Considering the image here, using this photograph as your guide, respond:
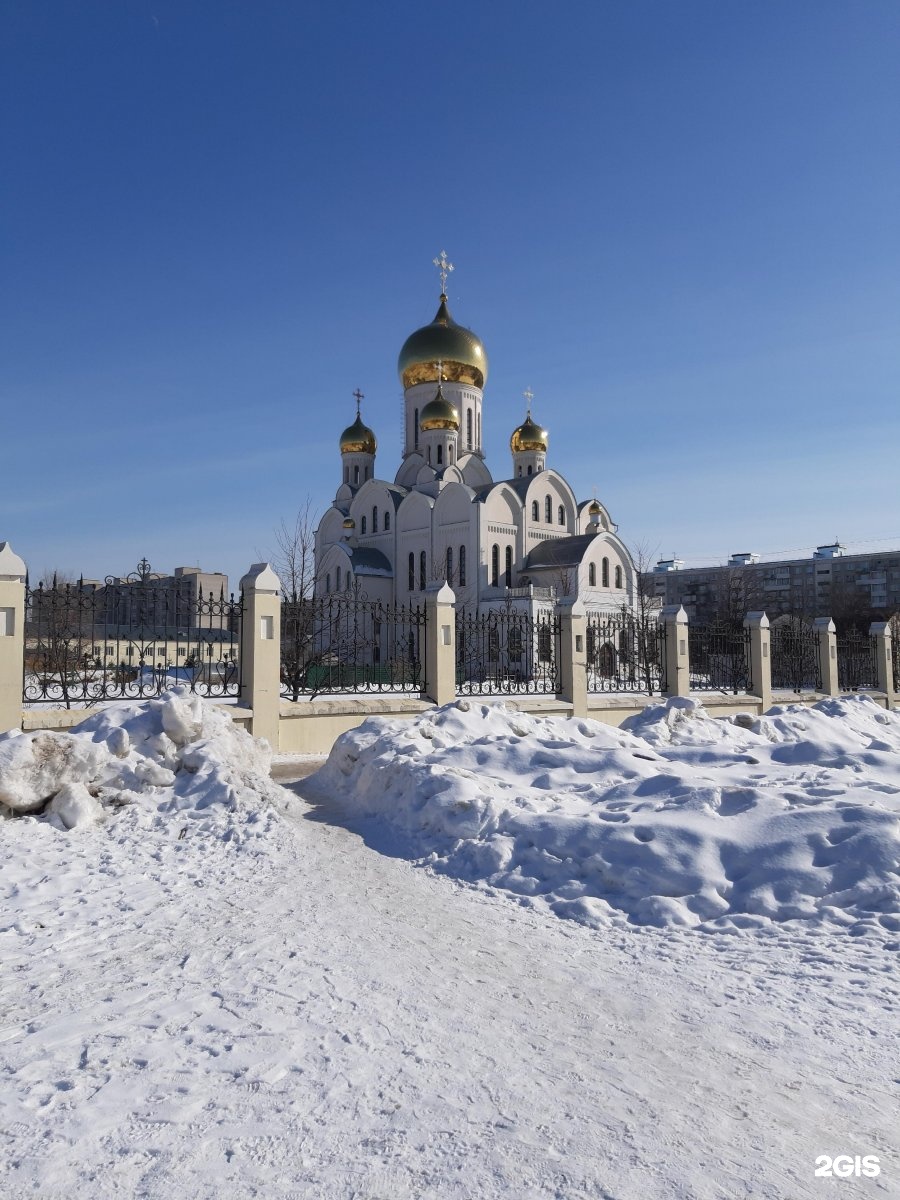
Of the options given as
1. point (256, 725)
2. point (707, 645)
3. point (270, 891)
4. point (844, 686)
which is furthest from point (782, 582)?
point (270, 891)

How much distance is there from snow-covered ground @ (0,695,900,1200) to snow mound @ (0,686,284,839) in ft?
0.09

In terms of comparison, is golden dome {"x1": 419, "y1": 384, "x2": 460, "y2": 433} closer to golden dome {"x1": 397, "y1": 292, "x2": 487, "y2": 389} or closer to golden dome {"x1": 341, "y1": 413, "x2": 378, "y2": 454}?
golden dome {"x1": 397, "y1": 292, "x2": 487, "y2": 389}

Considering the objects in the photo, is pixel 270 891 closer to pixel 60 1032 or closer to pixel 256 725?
pixel 60 1032

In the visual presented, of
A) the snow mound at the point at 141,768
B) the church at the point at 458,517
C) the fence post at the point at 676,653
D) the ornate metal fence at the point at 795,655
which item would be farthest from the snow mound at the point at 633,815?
the church at the point at 458,517

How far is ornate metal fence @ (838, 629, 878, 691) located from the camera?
22594 mm

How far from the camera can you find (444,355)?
140 feet

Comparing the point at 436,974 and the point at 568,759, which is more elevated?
the point at 568,759

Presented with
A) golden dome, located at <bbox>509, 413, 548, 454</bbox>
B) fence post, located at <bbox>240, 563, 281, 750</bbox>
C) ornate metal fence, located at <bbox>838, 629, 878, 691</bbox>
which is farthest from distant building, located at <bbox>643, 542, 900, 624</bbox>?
fence post, located at <bbox>240, 563, 281, 750</bbox>

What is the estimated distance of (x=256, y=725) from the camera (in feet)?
37.9

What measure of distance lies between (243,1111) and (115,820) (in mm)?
4603

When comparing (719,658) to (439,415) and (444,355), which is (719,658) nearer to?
(439,415)

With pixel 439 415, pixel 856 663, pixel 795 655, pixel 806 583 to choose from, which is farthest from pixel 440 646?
pixel 806 583

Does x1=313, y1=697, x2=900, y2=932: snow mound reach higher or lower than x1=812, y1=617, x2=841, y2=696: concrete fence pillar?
lower

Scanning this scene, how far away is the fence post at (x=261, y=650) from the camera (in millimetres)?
11570
